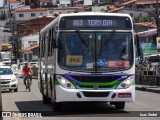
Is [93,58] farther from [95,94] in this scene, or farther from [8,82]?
[8,82]

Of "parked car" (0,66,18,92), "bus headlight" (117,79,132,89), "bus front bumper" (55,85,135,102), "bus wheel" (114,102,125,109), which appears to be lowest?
"parked car" (0,66,18,92)

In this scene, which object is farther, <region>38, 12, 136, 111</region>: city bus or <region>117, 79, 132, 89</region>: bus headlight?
<region>117, 79, 132, 89</region>: bus headlight

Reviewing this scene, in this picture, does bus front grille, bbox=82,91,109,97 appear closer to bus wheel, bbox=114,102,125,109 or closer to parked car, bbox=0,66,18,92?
bus wheel, bbox=114,102,125,109

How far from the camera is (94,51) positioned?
53.0 feet

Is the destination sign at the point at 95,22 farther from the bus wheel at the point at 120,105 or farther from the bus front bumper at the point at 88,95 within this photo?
the bus wheel at the point at 120,105

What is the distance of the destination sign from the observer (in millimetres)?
16438

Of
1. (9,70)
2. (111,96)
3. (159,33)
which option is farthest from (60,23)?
(159,33)

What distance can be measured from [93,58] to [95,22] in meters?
1.23

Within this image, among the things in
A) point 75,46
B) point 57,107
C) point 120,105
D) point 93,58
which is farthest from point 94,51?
point 120,105

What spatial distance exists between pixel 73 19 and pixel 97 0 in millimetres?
130661

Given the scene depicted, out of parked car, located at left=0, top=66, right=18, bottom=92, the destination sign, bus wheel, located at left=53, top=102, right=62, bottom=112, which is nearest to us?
the destination sign

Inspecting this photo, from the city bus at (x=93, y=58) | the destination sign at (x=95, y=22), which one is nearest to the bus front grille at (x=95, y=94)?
Answer: the city bus at (x=93, y=58)

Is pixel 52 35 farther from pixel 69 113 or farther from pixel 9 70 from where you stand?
pixel 9 70

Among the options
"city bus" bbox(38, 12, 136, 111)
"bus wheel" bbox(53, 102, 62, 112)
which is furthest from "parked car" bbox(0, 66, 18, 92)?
"city bus" bbox(38, 12, 136, 111)
